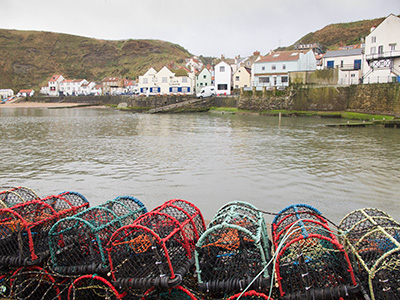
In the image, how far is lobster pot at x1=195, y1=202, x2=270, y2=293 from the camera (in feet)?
12.4

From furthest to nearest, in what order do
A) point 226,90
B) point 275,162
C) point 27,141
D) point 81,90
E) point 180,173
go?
1. point 81,90
2. point 226,90
3. point 27,141
4. point 275,162
5. point 180,173

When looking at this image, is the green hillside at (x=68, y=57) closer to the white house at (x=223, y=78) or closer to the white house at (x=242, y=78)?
the white house at (x=223, y=78)

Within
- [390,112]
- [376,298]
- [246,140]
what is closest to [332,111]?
[390,112]

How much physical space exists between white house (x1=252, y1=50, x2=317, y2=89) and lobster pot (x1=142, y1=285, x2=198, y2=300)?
48.0 metres

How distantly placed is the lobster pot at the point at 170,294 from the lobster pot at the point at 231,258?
0.25 m

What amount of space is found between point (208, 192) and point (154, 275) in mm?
6816

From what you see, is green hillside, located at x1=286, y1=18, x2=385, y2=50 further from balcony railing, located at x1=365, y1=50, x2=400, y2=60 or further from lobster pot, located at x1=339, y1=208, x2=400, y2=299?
lobster pot, located at x1=339, y1=208, x2=400, y2=299

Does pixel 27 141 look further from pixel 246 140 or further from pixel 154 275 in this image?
pixel 154 275

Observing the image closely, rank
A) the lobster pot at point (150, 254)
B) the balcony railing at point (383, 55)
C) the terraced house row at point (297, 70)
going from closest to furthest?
the lobster pot at point (150, 254)
the balcony railing at point (383, 55)
the terraced house row at point (297, 70)

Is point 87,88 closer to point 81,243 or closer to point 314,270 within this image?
point 81,243

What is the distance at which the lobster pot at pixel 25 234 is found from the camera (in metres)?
4.41

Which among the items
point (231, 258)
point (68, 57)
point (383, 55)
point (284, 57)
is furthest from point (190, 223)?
point (68, 57)

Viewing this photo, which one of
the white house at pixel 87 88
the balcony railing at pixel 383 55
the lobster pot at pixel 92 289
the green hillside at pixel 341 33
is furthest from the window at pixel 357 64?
the white house at pixel 87 88

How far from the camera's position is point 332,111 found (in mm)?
39719
